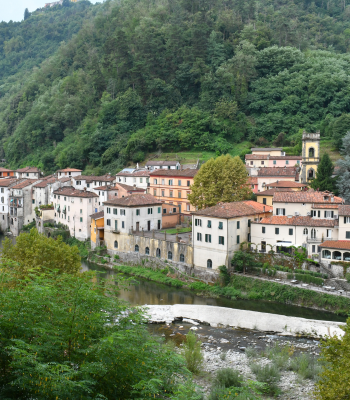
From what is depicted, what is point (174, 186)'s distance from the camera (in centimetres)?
5625

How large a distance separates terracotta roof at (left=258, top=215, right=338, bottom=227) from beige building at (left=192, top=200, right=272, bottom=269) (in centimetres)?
133

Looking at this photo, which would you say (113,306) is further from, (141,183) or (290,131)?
(290,131)

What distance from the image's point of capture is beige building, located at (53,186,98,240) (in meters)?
51.8

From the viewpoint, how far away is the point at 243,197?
4553 centimetres

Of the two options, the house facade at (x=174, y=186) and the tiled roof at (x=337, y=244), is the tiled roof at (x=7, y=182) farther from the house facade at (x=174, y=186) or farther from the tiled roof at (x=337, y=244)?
the tiled roof at (x=337, y=244)

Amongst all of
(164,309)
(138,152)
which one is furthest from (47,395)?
(138,152)

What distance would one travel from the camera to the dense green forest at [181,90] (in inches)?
2953

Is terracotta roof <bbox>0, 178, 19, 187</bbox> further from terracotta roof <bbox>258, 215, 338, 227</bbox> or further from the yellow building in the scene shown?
terracotta roof <bbox>258, 215, 338, 227</bbox>

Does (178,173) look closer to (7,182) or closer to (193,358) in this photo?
(7,182)

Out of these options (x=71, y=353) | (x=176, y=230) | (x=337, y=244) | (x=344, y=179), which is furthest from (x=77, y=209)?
(x=71, y=353)

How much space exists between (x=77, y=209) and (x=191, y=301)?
23039 mm

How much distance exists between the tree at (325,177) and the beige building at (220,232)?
1030 cm

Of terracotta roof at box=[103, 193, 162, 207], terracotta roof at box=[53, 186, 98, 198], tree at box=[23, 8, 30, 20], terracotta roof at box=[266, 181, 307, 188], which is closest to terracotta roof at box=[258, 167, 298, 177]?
terracotta roof at box=[266, 181, 307, 188]

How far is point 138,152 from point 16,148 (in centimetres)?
3535
